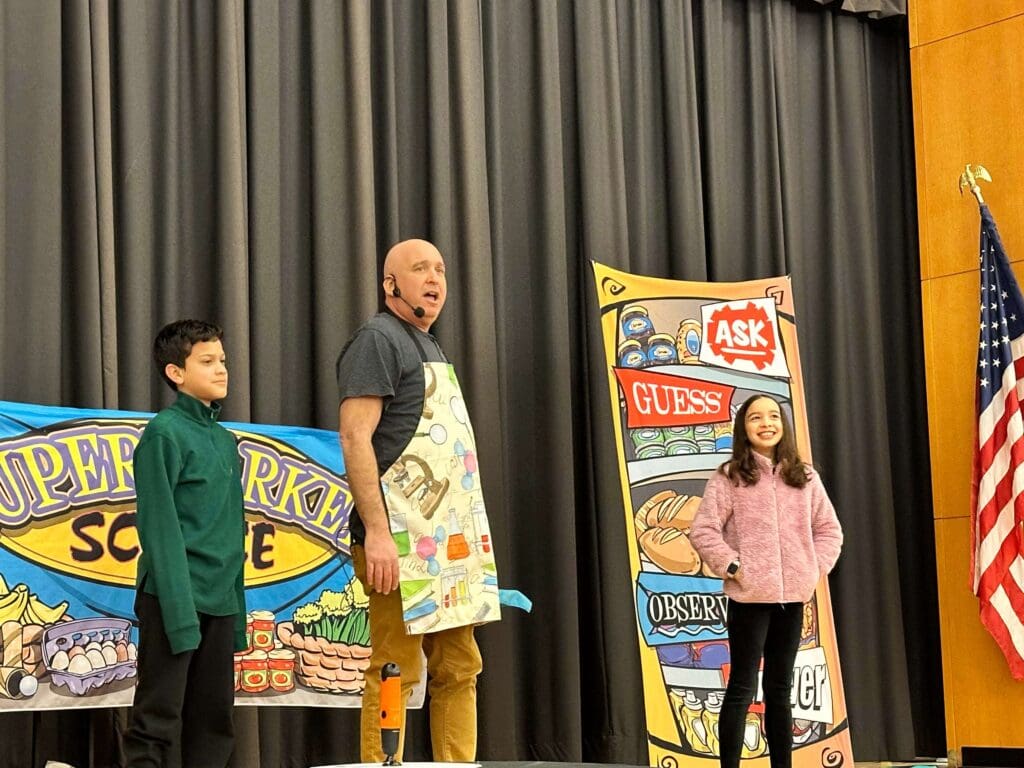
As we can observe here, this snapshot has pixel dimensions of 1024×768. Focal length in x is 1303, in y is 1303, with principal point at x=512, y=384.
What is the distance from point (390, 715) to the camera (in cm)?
208

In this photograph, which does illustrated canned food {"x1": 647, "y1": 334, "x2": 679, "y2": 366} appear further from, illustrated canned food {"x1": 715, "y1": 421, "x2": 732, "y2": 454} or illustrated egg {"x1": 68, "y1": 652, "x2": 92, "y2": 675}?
illustrated egg {"x1": 68, "y1": 652, "x2": 92, "y2": 675}

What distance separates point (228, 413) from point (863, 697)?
2.92m

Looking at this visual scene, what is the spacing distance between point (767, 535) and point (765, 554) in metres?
0.06

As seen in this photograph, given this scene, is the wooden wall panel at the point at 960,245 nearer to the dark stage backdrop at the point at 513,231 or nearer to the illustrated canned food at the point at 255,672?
the dark stage backdrop at the point at 513,231

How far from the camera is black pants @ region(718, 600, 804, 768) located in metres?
3.55

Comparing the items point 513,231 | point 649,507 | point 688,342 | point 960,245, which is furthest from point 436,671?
point 960,245

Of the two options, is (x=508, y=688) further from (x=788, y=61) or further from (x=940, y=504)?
(x=788, y=61)

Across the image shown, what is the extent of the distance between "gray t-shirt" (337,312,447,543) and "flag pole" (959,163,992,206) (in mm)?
2924

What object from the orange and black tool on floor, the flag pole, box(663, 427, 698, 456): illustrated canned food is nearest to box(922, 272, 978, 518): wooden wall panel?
the flag pole

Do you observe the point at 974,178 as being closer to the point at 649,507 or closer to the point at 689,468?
the point at 689,468

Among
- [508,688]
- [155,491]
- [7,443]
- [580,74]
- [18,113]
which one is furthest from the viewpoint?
[580,74]

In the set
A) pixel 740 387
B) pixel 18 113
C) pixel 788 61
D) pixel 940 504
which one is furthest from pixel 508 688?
pixel 788 61

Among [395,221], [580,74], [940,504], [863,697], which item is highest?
[580,74]

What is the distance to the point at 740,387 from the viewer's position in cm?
441
